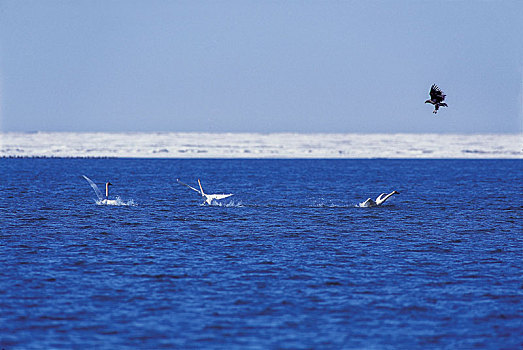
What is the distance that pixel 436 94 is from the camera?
2800cm

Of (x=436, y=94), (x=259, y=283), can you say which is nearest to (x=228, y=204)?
(x=436, y=94)

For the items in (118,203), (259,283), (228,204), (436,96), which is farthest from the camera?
(118,203)

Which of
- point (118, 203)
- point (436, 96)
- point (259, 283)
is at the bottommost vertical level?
point (118, 203)

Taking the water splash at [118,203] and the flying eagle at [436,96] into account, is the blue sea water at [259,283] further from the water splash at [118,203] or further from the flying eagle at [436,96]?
the water splash at [118,203]

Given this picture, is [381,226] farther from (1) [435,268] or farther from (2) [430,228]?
(1) [435,268]

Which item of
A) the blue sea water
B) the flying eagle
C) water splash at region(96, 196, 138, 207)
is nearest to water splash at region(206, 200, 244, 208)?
water splash at region(96, 196, 138, 207)

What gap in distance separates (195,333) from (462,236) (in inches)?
820

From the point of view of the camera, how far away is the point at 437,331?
18281 mm

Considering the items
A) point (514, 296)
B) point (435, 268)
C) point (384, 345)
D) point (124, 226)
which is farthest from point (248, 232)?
point (384, 345)

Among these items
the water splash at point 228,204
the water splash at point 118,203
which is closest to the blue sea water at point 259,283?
the water splash at point 228,204

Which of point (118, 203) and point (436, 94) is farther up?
point (436, 94)

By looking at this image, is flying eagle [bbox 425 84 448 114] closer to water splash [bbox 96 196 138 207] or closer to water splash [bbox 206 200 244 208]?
water splash [bbox 206 200 244 208]

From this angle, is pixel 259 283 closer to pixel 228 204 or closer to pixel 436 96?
pixel 436 96

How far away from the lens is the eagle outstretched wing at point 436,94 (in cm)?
2783
